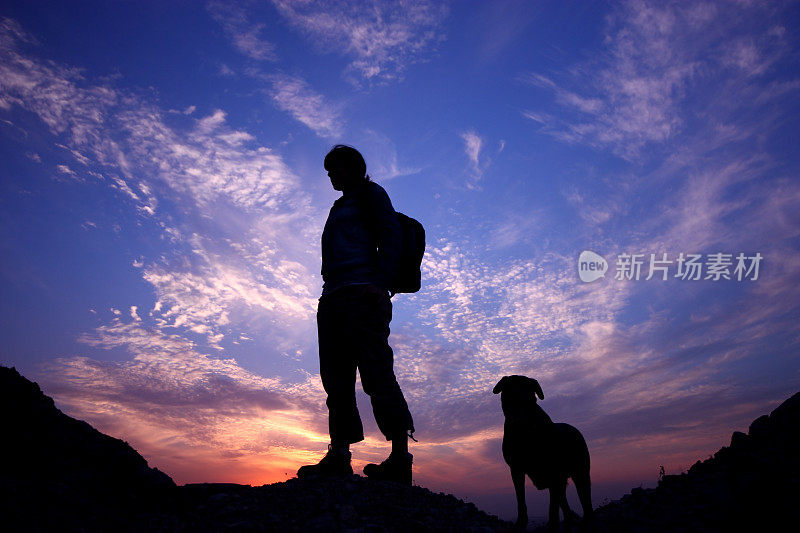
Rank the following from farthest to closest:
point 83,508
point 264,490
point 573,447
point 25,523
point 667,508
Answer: point 573,447 → point 264,490 → point 667,508 → point 83,508 → point 25,523

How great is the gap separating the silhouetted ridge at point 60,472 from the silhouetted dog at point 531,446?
389 centimetres

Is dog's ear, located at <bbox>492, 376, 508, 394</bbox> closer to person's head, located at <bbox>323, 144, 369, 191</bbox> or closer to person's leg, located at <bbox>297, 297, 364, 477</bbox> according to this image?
person's leg, located at <bbox>297, 297, 364, 477</bbox>

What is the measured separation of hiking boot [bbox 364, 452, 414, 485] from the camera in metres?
5.27

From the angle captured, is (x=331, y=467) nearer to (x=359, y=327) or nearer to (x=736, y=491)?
(x=359, y=327)

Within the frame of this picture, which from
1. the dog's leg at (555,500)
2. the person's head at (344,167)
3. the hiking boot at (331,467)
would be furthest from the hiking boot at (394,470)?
the person's head at (344,167)

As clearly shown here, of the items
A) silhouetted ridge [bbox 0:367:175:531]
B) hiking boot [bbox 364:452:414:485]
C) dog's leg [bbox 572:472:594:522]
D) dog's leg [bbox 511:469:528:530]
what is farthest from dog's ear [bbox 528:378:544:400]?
silhouetted ridge [bbox 0:367:175:531]

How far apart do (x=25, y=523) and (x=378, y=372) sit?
3.31 m

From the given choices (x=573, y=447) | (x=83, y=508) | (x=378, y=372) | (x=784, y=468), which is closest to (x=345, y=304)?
(x=378, y=372)

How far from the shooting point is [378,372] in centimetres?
538

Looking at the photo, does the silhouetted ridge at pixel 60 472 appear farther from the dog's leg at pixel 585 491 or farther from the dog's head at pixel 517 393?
the dog's leg at pixel 585 491

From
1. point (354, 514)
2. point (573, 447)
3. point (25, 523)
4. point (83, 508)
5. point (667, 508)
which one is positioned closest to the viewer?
point (25, 523)

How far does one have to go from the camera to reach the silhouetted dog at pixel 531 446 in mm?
5453

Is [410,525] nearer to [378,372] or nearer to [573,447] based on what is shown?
[378,372]

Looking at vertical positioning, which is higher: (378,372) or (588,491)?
(378,372)
